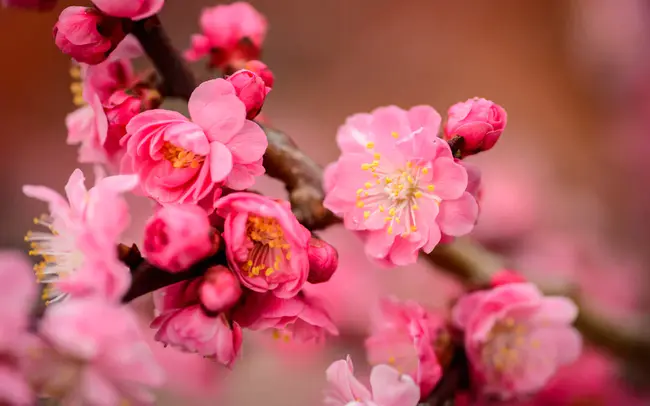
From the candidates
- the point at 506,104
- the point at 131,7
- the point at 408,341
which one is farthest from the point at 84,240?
the point at 506,104

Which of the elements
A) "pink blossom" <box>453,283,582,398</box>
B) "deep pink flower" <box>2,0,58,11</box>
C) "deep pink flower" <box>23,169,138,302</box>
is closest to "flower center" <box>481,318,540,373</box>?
"pink blossom" <box>453,283,582,398</box>

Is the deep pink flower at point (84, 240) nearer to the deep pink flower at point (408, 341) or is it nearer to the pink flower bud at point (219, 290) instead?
the pink flower bud at point (219, 290)

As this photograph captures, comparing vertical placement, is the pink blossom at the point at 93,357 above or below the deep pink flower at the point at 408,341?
above

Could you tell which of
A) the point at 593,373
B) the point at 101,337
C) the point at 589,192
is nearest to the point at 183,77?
the point at 101,337

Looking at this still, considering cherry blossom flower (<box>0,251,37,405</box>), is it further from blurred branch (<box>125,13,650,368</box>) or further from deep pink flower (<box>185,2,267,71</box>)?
deep pink flower (<box>185,2,267,71</box>)

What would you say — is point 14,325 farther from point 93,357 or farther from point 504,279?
point 504,279

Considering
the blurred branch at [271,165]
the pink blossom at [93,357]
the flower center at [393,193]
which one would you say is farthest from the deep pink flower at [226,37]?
the pink blossom at [93,357]

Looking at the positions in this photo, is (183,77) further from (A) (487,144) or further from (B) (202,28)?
(A) (487,144)
